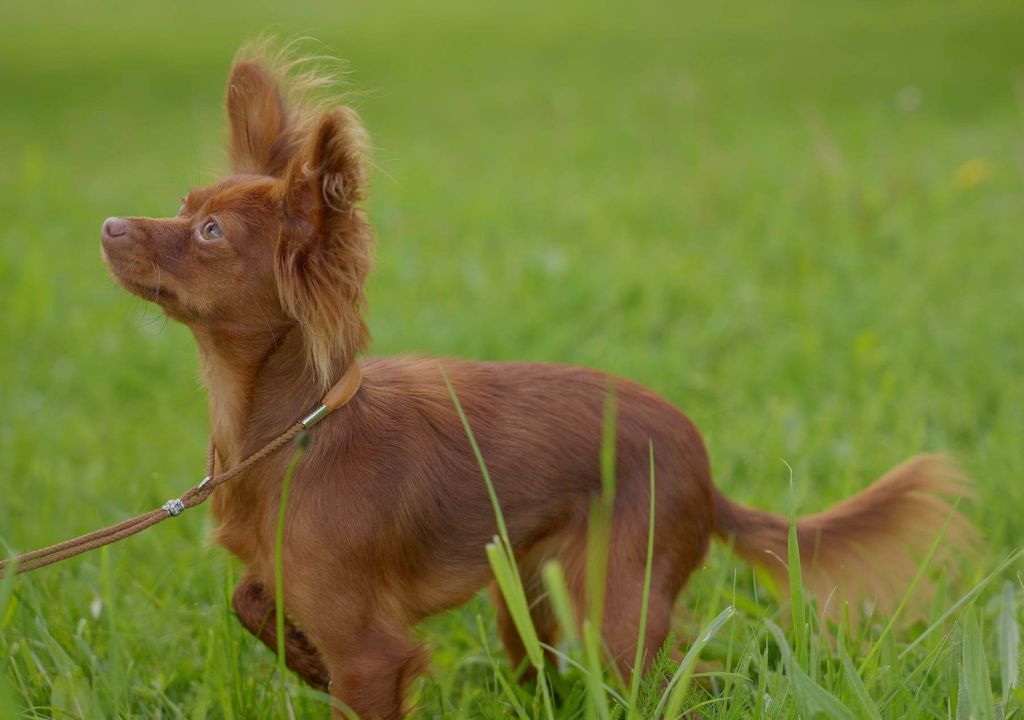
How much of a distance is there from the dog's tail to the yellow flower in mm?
5034

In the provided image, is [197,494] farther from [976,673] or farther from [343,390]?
[976,673]

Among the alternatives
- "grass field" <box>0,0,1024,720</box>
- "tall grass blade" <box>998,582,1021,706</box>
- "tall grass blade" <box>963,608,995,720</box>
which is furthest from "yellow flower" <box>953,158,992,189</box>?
"tall grass blade" <box>963,608,995,720</box>

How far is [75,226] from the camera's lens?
292 inches

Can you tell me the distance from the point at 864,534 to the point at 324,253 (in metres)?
1.61

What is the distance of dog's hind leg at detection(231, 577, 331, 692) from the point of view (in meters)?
2.50

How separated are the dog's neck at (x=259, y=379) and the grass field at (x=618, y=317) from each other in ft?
1.38

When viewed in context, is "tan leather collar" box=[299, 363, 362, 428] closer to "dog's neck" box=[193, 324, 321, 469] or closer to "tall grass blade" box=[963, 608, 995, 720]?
"dog's neck" box=[193, 324, 321, 469]

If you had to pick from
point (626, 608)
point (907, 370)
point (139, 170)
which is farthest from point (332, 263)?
point (139, 170)

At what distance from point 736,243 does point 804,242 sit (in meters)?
0.40

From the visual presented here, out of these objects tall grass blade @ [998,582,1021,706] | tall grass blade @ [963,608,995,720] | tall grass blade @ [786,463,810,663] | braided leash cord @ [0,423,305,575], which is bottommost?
tall grass blade @ [998,582,1021,706]

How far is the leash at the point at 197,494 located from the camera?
231cm

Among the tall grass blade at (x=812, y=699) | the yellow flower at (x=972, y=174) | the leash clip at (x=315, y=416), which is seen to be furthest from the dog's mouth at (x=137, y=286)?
the yellow flower at (x=972, y=174)

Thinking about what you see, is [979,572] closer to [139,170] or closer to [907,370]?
[907,370]

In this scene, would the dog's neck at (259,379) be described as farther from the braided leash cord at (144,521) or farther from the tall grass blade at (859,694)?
the tall grass blade at (859,694)
